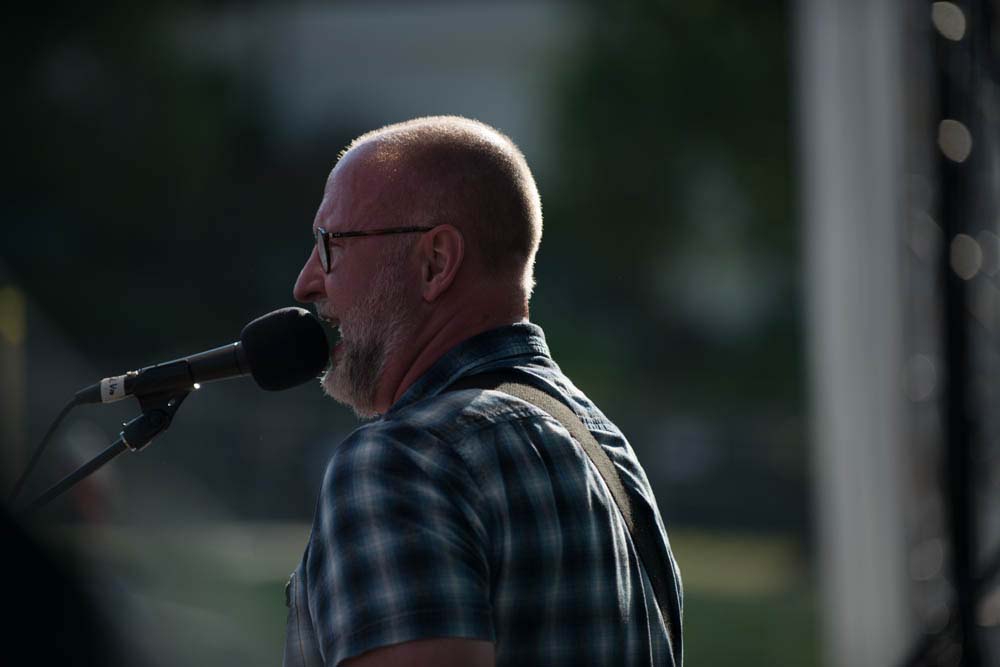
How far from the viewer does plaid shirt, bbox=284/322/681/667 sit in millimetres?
1425

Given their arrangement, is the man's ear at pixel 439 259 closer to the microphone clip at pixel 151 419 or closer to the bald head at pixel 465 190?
the bald head at pixel 465 190

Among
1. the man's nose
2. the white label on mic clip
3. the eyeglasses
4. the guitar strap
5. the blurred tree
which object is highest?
the eyeglasses

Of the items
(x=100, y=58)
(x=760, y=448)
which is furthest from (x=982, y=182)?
(x=100, y=58)

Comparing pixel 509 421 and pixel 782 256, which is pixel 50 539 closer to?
pixel 509 421

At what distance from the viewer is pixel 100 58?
67.9 feet

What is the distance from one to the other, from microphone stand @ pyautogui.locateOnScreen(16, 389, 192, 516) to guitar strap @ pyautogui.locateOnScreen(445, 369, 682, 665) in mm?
470

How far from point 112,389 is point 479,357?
0.59m

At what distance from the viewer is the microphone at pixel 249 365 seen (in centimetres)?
187

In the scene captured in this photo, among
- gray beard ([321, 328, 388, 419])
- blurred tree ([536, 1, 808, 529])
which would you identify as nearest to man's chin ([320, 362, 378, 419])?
gray beard ([321, 328, 388, 419])

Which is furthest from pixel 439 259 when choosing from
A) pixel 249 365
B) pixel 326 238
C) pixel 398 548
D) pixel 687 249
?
pixel 687 249

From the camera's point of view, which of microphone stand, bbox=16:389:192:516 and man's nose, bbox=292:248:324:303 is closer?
microphone stand, bbox=16:389:192:516

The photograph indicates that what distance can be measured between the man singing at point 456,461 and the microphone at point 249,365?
0.06 m

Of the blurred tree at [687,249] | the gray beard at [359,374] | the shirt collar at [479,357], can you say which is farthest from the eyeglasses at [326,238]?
the blurred tree at [687,249]

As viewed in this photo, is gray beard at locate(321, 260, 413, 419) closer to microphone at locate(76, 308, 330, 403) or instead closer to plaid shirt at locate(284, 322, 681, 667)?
microphone at locate(76, 308, 330, 403)
